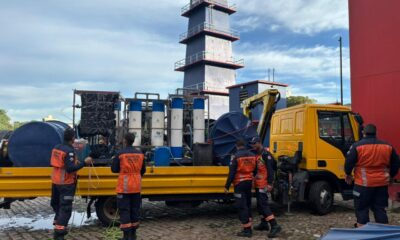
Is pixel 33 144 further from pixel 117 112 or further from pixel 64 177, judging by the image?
pixel 117 112

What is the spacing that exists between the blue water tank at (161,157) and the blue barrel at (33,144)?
1.90m

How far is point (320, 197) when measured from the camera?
8039mm

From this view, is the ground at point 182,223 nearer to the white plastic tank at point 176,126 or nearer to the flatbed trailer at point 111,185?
the flatbed trailer at point 111,185

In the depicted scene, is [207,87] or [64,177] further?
[207,87]

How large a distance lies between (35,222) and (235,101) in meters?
19.0

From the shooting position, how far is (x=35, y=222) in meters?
7.71

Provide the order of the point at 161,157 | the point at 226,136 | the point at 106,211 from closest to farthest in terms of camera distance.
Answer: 1. the point at 106,211
2. the point at 161,157
3. the point at 226,136

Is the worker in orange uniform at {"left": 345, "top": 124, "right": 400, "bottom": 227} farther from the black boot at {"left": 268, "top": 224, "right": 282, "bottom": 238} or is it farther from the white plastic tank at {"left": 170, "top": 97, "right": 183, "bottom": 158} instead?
the white plastic tank at {"left": 170, "top": 97, "right": 183, "bottom": 158}

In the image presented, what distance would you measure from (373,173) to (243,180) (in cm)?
218

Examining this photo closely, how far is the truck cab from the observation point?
7.98 m

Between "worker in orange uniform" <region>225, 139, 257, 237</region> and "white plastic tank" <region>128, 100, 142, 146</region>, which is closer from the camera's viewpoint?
"worker in orange uniform" <region>225, 139, 257, 237</region>

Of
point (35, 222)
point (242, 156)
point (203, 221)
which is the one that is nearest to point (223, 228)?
point (203, 221)

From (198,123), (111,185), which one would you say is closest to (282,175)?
(198,123)

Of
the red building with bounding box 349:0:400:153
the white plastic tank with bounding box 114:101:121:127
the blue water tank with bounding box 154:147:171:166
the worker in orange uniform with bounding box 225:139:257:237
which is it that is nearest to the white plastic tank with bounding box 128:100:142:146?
the white plastic tank with bounding box 114:101:121:127
